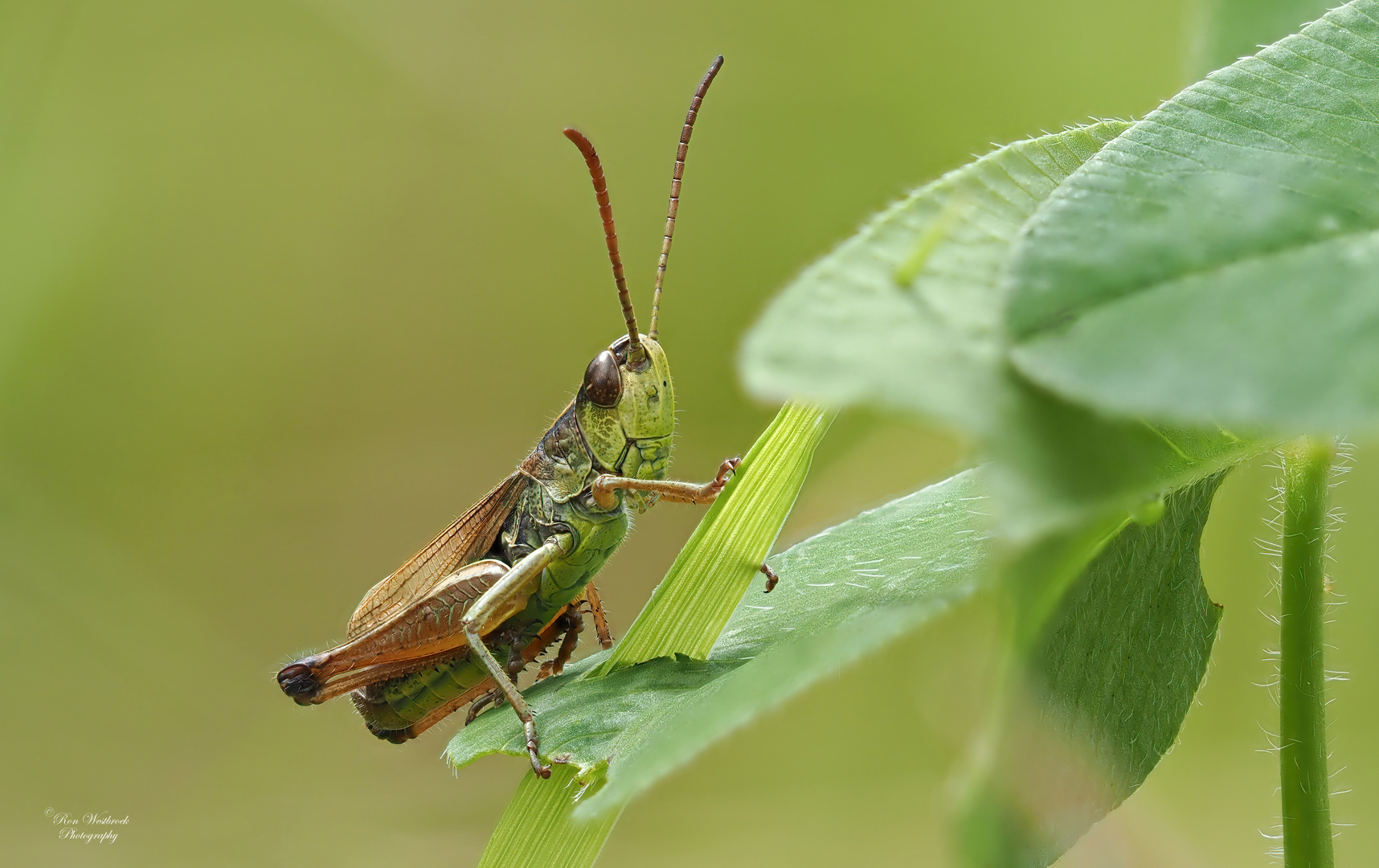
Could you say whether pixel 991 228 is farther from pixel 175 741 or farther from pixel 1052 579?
pixel 175 741

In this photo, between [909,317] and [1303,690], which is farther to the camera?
[1303,690]

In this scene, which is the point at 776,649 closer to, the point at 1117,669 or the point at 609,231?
the point at 1117,669

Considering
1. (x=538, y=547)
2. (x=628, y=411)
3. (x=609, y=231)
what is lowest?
(x=538, y=547)

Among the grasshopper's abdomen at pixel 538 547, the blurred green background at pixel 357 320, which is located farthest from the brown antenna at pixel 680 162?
the blurred green background at pixel 357 320

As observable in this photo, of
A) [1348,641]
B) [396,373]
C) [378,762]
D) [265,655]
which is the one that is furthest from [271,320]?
[1348,641]

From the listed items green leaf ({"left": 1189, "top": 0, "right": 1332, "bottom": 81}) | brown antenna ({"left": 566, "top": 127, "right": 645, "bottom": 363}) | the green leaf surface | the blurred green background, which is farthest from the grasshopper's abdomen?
the blurred green background

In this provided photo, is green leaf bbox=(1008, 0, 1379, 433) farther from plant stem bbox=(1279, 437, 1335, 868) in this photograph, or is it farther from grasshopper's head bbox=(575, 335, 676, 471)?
grasshopper's head bbox=(575, 335, 676, 471)

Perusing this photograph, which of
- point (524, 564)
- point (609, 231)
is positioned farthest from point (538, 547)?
point (609, 231)
